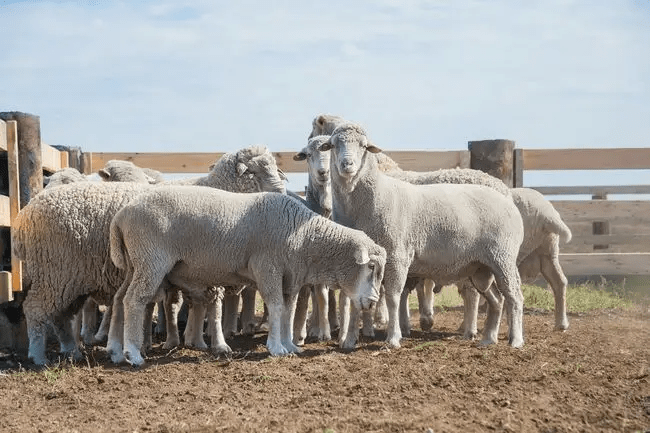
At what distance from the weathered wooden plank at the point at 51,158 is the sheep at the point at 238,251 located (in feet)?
11.2

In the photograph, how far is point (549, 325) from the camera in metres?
10.8

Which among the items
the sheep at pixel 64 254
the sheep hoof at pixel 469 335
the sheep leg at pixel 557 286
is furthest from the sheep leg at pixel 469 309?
the sheep at pixel 64 254

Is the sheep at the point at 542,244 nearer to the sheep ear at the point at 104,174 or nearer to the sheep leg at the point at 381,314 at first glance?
the sheep leg at the point at 381,314

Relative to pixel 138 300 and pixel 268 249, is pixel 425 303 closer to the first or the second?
pixel 268 249

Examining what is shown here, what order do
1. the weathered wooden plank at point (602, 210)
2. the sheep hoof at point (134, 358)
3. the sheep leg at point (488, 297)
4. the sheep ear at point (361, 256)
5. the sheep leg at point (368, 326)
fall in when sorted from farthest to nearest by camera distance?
the weathered wooden plank at point (602, 210) → the sheep leg at point (368, 326) → the sheep leg at point (488, 297) → the sheep ear at point (361, 256) → the sheep hoof at point (134, 358)

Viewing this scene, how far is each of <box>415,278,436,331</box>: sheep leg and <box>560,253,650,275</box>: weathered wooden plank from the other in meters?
4.33

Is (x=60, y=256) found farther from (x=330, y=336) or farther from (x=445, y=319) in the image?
(x=445, y=319)

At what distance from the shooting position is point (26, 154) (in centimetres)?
970

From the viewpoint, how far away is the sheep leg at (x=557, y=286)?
33.3 ft


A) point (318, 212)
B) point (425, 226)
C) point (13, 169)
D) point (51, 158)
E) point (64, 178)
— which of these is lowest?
point (425, 226)

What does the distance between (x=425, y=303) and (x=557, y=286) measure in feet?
5.47

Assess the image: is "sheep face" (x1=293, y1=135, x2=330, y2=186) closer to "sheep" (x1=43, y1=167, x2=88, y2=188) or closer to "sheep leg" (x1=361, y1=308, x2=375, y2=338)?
"sheep leg" (x1=361, y1=308, x2=375, y2=338)

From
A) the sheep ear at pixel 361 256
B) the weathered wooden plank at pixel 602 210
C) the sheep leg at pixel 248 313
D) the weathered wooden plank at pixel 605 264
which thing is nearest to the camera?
the sheep ear at pixel 361 256

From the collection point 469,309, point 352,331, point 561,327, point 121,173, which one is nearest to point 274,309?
point 352,331
